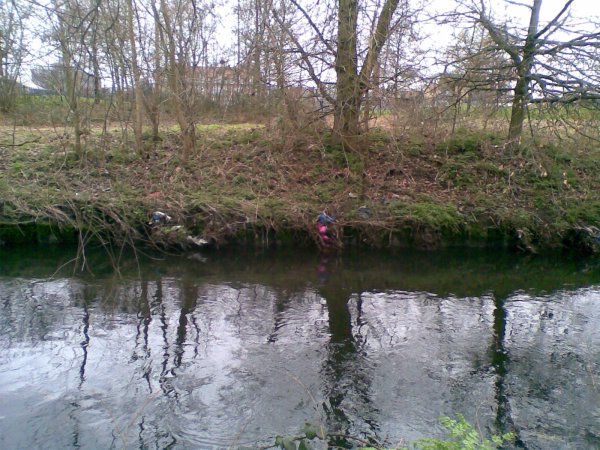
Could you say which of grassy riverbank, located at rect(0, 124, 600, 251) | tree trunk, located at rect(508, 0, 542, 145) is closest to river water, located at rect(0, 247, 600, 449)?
grassy riverbank, located at rect(0, 124, 600, 251)

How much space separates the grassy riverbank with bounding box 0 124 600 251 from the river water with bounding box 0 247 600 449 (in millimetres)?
1774

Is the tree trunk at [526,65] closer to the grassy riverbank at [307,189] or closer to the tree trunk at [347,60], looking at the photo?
the grassy riverbank at [307,189]

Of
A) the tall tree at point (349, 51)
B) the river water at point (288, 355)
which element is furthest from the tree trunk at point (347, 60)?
the river water at point (288, 355)

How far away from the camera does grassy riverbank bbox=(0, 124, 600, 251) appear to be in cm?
1199

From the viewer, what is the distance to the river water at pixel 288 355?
5.08 m

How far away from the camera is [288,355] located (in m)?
6.53

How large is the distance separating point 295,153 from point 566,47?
22.8 feet

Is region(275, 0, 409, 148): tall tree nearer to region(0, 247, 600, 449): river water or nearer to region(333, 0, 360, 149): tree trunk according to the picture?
region(333, 0, 360, 149): tree trunk

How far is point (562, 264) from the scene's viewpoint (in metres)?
11.5

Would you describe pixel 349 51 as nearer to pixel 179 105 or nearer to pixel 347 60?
pixel 347 60

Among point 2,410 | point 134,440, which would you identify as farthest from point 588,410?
point 2,410

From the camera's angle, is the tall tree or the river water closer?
the river water

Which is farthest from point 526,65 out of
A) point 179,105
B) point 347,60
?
point 179,105

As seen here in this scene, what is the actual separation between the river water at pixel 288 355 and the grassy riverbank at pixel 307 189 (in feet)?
5.82
